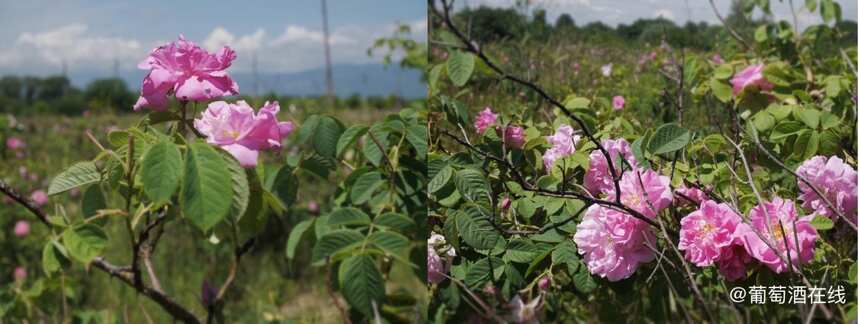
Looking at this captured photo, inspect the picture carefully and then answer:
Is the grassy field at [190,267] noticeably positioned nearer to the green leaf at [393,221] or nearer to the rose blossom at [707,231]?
the green leaf at [393,221]

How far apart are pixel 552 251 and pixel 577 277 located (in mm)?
44

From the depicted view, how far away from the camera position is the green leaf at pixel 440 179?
97 cm

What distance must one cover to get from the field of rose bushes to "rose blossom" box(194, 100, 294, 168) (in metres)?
0.27

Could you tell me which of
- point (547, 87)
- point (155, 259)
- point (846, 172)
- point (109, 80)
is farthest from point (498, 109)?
point (109, 80)

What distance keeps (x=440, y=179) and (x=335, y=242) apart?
0.22 m

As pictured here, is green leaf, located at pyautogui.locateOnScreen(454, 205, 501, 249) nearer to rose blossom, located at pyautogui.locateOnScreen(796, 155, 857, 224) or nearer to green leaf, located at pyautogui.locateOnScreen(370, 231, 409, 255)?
green leaf, located at pyautogui.locateOnScreen(370, 231, 409, 255)

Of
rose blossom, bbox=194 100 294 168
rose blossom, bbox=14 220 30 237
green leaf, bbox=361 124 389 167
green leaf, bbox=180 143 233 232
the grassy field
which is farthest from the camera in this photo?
rose blossom, bbox=14 220 30 237

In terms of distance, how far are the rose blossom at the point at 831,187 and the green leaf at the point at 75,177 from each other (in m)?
0.74

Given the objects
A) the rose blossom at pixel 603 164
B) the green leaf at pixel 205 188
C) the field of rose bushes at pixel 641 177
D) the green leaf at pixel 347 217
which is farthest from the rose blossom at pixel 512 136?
the green leaf at pixel 205 188

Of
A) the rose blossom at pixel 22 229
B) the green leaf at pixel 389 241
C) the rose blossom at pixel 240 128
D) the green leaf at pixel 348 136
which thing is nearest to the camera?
the rose blossom at pixel 240 128

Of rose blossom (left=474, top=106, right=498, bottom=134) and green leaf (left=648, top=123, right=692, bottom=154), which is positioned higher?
green leaf (left=648, top=123, right=692, bottom=154)

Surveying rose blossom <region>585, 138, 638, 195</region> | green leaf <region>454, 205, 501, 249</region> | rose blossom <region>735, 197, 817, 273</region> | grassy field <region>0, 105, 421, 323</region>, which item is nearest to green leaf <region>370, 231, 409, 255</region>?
green leaf <region>454, 205, 501, 249</region>

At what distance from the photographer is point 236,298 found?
247cm

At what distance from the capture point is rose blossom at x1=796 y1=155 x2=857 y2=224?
30.3 inches
